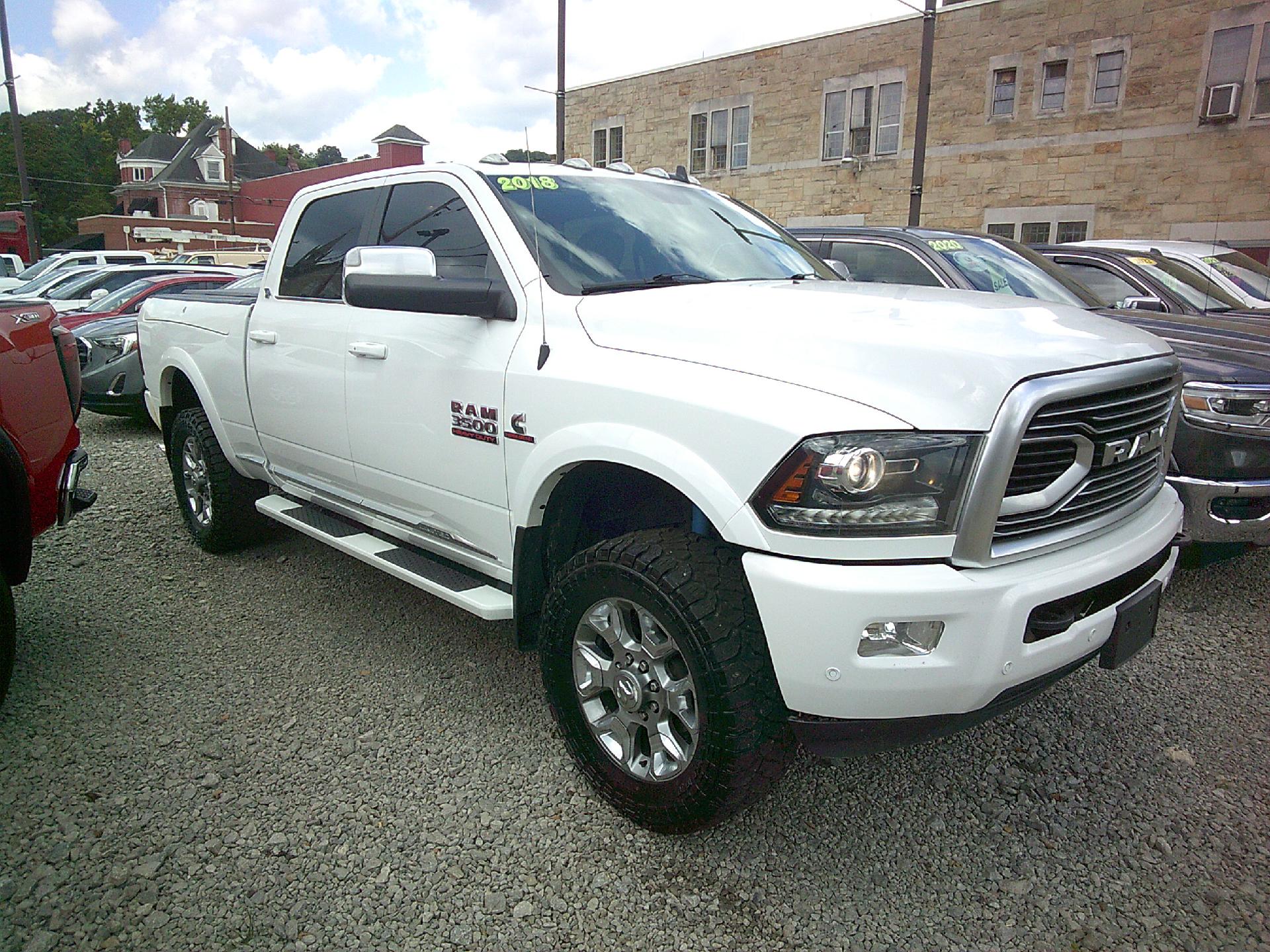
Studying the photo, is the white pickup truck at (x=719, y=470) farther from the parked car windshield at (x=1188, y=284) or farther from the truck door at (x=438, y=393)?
the parked car windshield at (x=1188, y=284)

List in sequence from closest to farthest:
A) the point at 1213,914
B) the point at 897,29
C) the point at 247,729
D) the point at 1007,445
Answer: the point at 1007,445
the point at 1213,914
the point at 247,729
the point at 897,29

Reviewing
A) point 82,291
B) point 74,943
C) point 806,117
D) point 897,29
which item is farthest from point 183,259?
point 74,943

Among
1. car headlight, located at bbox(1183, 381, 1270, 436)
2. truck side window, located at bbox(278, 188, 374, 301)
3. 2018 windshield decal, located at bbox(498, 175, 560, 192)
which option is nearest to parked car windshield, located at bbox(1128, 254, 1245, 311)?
car headlight, located at bbox(1183, 381, 1270, 436)

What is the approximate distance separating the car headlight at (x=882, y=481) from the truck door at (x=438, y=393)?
1165 millimetres

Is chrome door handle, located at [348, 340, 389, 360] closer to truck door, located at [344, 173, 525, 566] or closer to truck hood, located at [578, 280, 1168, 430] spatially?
truck door, located at [344, 173, 525, 566]

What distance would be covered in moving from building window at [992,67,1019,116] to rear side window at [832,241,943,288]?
18875 mm

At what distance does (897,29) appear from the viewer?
77.6 ft

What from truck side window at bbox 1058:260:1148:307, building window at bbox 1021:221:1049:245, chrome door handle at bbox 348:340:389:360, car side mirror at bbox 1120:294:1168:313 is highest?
building window at bbox 1021:221:1049:245

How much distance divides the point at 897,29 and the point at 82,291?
20.3 metres

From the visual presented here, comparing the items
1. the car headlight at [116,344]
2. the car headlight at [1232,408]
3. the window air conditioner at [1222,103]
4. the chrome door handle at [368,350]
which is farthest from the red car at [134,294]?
the window air conditioner at [1222,103]

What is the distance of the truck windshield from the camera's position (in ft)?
10.1

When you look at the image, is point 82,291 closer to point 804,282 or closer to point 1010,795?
point 804,282

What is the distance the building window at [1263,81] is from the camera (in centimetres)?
1897

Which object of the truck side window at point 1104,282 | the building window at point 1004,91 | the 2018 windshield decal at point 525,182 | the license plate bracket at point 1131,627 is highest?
the building window at point 1004,91
